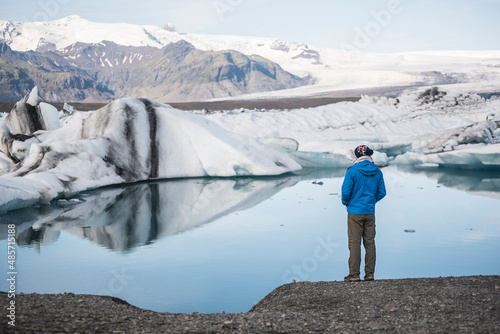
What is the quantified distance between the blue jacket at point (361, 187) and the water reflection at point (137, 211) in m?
3.30

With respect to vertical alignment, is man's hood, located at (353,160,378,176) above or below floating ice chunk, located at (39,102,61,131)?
below

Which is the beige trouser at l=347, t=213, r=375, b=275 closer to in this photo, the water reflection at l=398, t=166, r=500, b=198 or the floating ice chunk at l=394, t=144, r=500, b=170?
the water reflection at l=398, t=166, r=500, b=198

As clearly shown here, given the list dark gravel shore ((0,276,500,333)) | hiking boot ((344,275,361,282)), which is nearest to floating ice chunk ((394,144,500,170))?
hiking boot ((344,275,361,282))

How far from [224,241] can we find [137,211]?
286 centimetres

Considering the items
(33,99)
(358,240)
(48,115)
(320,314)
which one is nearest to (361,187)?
(358,240)

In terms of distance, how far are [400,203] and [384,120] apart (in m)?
16.3

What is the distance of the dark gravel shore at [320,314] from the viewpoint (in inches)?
127

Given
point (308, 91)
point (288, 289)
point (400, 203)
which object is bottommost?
point (288, 289)

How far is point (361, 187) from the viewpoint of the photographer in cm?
483

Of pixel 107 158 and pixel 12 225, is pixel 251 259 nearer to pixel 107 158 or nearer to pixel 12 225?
pixel 12 225

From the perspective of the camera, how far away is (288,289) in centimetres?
466

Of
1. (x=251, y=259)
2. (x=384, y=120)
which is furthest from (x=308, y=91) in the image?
(x=251, y=259)

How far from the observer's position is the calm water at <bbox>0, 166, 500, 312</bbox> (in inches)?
207

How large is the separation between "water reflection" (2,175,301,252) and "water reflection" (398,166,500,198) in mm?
4360
